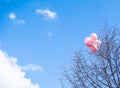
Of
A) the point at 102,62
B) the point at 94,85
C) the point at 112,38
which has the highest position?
the point at 112,38

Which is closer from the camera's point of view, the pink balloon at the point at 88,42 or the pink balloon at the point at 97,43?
the pink balloon at the point at 88,42

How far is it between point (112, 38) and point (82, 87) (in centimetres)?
207

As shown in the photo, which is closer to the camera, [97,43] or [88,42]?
[88,42]

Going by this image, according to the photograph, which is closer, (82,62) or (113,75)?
(113,75)

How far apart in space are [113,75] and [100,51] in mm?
946

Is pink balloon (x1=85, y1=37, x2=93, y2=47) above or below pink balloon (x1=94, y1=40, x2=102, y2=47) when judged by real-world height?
below

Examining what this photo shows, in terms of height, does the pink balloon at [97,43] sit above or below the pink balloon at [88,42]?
above

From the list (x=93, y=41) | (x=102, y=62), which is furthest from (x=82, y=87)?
(x=93, y=41)

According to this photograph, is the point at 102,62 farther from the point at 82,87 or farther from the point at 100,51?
the point at 82,87

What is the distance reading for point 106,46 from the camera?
392 inches

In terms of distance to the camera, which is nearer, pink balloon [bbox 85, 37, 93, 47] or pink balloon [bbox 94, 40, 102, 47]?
pink balloon [bbox 85, 37, 93, 47]

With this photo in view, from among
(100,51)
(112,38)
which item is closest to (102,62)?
(100,51)

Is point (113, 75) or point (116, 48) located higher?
point (116, 48)

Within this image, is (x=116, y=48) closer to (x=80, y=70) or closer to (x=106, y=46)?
(x=106, y=46)
